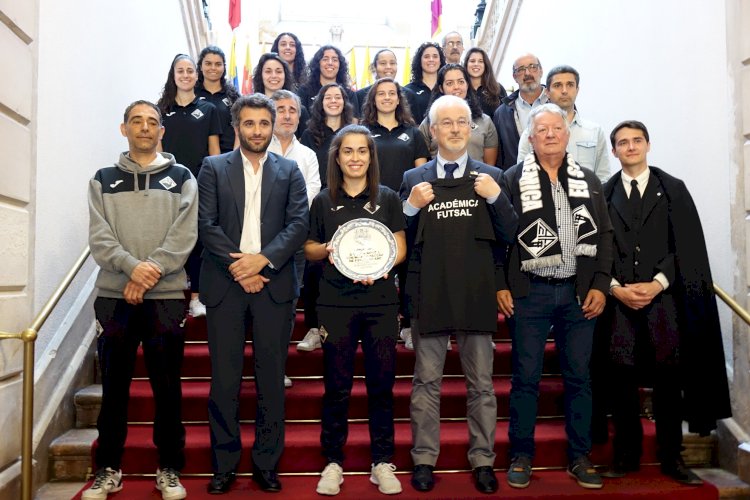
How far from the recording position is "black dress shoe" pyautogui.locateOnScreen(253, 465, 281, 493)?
3320mm

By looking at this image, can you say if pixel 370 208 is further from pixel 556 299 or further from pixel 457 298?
pixel 556 299

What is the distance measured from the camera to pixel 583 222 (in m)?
3.49

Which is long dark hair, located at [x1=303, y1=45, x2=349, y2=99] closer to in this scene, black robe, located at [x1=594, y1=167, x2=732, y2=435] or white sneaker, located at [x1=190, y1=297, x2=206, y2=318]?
white sneaker, located at [x1=190, y1=297, x2=206, y2=318]

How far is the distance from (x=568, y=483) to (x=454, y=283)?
1200mm

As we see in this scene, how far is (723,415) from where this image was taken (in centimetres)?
359

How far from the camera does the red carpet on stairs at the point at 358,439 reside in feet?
Result: 11.1

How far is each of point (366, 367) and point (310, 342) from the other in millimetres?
1062

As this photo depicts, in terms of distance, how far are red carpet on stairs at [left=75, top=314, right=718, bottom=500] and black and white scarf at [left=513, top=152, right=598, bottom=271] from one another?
3.52 feet

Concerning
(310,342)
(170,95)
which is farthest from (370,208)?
(170,95)

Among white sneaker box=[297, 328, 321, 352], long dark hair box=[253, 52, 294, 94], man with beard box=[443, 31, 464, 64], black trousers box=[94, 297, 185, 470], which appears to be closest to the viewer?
black trousers box=[94, 297, 185, 470]

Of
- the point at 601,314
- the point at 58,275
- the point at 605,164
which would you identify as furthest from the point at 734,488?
the point at 58,275

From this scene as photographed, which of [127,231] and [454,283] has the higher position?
[127,231]

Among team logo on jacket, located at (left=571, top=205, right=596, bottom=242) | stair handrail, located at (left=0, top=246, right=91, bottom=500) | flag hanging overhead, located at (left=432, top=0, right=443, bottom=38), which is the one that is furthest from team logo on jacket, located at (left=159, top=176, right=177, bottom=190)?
flag hanging overhead, located at (left=432, top=0, right=443, bottom=38)

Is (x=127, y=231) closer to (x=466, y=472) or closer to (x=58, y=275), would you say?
(x=58, y=275)
